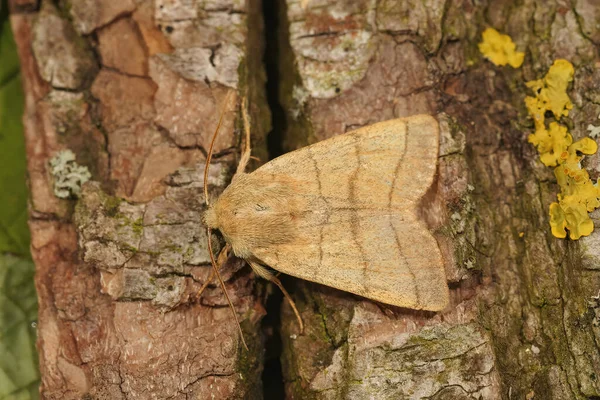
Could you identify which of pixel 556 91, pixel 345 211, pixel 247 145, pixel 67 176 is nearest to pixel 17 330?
pixel 67 176

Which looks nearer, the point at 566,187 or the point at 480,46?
the point at 566,187

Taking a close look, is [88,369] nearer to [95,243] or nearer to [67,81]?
[95,243]

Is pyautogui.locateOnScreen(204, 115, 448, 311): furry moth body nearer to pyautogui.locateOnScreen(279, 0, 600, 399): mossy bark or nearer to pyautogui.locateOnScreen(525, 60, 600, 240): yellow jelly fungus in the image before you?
pyautogui.locateOnScreen(279, 0, 600, 399): mossy bark

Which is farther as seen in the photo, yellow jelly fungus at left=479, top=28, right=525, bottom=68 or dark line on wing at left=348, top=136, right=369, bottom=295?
yellow jelly fungus at left=479, top=28, right=525, bottom=68

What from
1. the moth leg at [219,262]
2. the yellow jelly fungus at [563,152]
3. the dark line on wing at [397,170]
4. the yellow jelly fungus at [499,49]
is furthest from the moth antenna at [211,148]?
the yellow jelly fungus at [563,152]

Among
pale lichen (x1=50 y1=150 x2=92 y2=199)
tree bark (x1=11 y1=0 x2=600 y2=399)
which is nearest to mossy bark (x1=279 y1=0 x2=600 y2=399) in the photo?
tree bark (x1=11 y1=0 x2=600 y2=399)

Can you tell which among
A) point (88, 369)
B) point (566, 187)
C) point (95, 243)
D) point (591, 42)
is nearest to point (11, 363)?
point (88, 369)

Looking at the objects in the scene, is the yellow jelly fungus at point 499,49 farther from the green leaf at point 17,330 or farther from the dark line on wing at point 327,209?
the green leaf at point 17,330

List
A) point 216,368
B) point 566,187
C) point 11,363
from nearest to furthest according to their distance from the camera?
point 216,368 → point 566,187 → point 11,363
